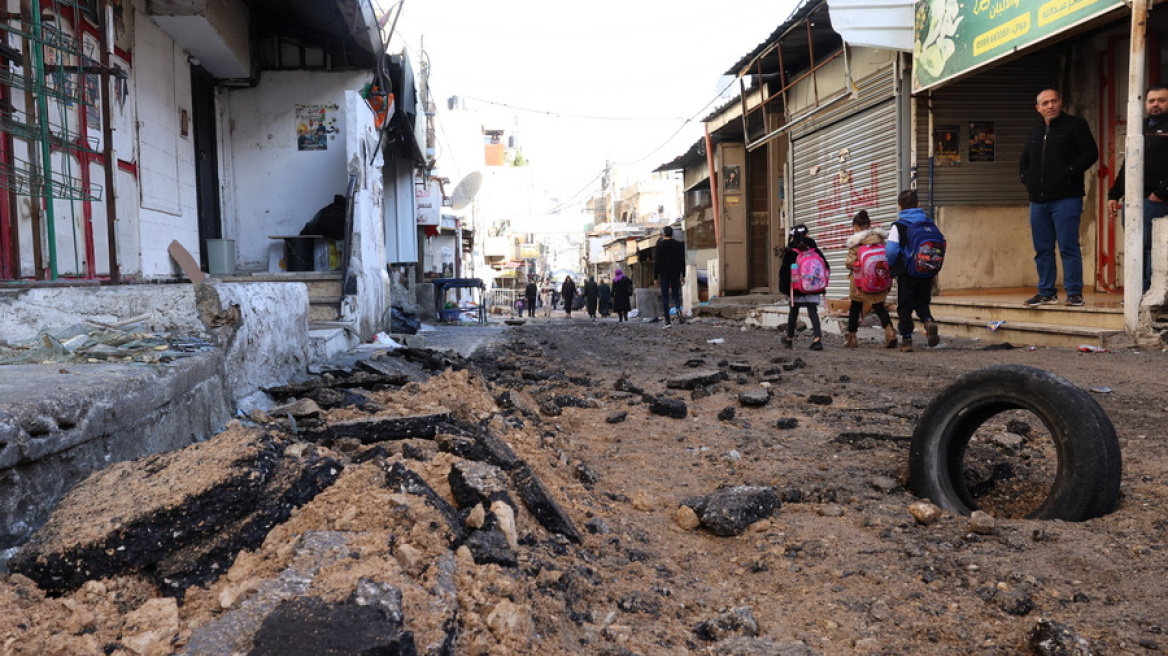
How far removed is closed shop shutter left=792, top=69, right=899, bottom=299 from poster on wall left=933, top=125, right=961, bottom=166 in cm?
57

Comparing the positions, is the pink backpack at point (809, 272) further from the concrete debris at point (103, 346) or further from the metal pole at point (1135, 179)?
the concrete debris at point (103, 346)

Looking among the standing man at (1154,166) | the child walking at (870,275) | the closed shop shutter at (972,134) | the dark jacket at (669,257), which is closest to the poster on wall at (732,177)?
the dark jacket at (669,257)

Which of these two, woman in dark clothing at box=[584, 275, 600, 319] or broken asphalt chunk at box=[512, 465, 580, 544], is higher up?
woman in dark clothing at box=[584, 275, 600, 319]

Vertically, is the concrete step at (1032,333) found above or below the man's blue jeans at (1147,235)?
below

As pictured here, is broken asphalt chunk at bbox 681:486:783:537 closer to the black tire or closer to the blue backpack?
the black tire

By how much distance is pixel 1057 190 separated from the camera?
23.0 ft

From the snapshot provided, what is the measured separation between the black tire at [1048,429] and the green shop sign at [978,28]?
6009 millimetres

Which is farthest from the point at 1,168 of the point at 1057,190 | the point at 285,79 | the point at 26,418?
the point at 1057,190

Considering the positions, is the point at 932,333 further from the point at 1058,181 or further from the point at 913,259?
the point at 1058,181

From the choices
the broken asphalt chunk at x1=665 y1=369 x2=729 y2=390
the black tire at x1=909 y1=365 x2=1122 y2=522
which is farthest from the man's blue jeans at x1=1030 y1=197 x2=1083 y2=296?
the black tire at x1=909 y1=365 x2=1122 y2=522

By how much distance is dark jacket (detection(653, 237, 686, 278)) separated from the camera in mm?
13839

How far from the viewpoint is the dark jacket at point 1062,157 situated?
686cm

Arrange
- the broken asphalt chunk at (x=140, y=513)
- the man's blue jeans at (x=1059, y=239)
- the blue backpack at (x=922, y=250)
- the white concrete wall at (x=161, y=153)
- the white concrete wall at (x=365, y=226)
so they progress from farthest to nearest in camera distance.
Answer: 1. the white concrete wall at (x=365, y=226)
2. the white concrete wall at (x=161, y=153)
3. the blue backpack at (x=922, y=250)
4. the man's blue jeans at (x=1059, y=239)
5. the broken asphalt chunk at (x=140, y=513)

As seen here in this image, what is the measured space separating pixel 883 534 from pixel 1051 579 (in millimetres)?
535
